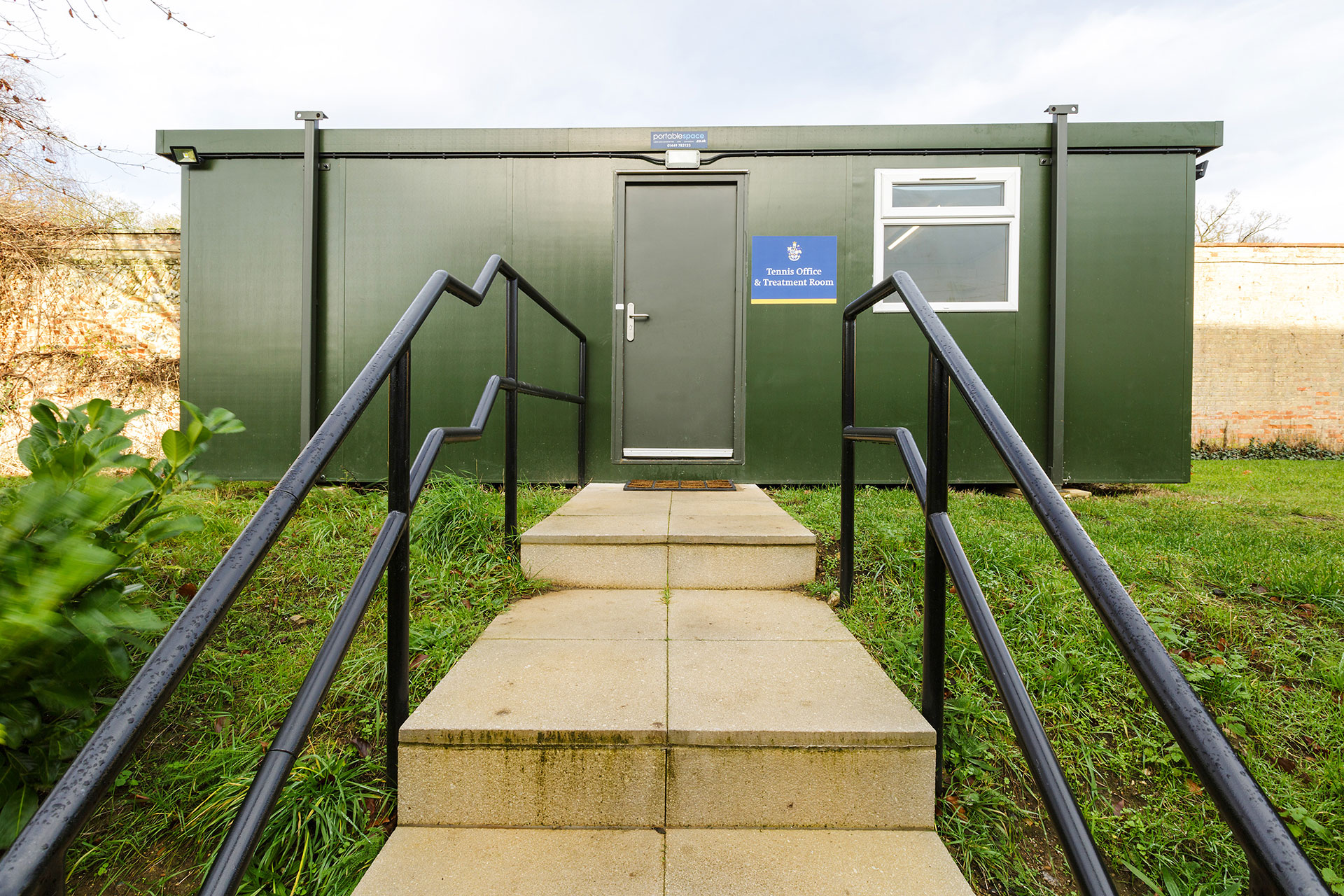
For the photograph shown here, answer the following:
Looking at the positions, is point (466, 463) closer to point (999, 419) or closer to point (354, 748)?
point (354, 748)

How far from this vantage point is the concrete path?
966 mm

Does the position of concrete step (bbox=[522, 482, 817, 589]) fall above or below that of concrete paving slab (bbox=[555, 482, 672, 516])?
below

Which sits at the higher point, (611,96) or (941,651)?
(611,96)

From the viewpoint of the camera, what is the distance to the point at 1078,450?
377cm

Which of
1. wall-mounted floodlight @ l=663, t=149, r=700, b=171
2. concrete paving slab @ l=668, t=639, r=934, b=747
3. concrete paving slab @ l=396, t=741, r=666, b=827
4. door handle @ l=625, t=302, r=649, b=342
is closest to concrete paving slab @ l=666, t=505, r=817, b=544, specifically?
concrete paving slab @ l=668, t=639, r=934, b=747

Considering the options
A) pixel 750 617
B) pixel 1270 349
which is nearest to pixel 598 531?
pixel 750 617

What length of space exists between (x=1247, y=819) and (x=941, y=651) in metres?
0.68

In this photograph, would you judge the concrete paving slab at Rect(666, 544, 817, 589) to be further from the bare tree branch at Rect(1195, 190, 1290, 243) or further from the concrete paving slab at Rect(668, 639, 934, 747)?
the bare tree branch at Rect(1195, 190, 1290, 243)

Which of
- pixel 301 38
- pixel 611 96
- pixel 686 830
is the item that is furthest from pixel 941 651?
pixel 611 96

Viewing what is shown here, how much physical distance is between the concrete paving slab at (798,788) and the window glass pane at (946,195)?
3.64m

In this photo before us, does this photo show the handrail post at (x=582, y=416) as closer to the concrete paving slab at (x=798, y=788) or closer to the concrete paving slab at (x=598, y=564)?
the concrete paving slab at (x=598, y=564)

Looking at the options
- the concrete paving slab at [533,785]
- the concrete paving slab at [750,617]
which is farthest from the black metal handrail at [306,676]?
the concrete paving slab at [750,617]

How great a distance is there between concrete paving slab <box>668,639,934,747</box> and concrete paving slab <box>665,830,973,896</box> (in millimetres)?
162

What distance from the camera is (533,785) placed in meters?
1.09
